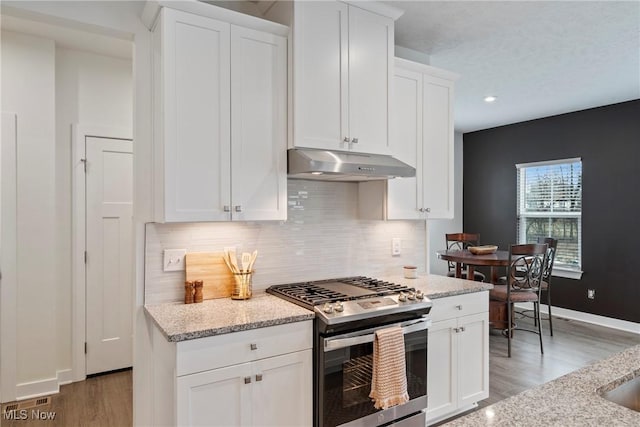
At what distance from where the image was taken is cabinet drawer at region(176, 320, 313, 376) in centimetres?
173

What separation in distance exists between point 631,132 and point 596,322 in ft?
7.79

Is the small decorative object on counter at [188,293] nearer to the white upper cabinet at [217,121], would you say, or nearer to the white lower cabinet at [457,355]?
the white upper cabinet at [217,121]

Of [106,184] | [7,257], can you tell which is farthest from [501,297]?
[7,257]

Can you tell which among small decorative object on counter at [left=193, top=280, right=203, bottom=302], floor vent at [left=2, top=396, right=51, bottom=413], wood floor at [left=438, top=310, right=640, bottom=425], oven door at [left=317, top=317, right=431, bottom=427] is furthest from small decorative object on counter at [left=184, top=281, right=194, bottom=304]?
wood floor at [left=438, top=310, right=640, bottom=425]

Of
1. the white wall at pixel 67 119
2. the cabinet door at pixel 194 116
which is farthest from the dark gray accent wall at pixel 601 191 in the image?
the white wall at pixel 67 119

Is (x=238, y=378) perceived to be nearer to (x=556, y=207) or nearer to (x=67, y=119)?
(x=67, y=119)

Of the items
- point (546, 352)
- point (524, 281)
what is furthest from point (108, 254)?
point (546, 352)

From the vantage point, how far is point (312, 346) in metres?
2.05

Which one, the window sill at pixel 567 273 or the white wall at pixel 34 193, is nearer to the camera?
the white wall at pixel 34 193

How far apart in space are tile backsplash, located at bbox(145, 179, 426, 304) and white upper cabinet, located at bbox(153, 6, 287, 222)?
0.98 ft

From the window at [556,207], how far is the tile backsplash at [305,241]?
3.31 meters

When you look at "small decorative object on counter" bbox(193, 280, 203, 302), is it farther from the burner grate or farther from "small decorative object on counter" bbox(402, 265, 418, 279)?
"small decorative object on counter" bbox(402, 265, 418, 279)

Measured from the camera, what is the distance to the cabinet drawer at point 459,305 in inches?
101

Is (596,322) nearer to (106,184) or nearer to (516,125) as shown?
(516,125)
